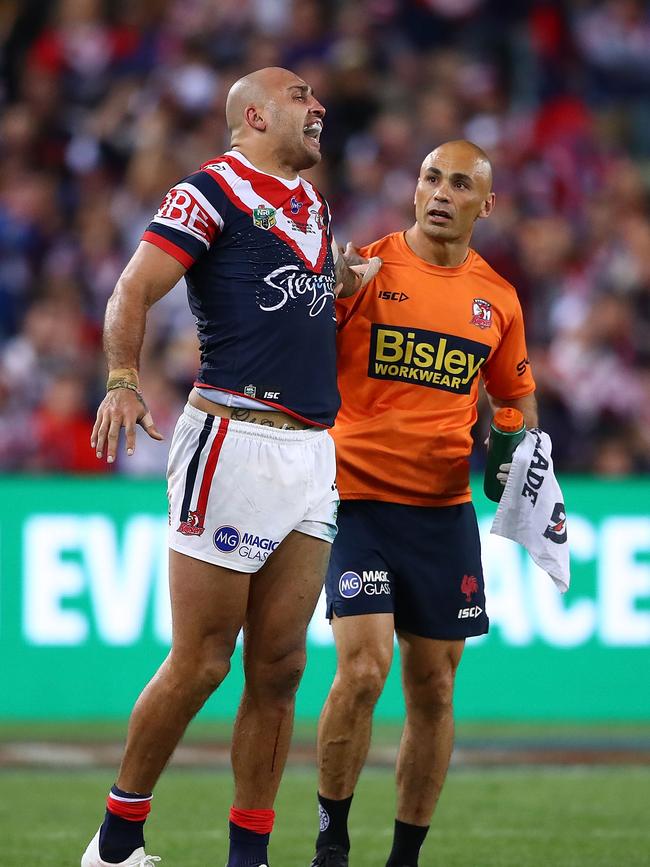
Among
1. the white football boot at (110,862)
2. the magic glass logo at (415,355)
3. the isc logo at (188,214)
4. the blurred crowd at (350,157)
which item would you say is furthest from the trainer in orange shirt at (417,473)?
the blurred crowd at (350,157)

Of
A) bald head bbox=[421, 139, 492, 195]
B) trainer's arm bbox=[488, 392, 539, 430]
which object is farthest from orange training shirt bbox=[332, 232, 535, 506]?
bald head bbox=[421, 139, 492, 195]

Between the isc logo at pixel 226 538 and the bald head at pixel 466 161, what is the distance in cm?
182

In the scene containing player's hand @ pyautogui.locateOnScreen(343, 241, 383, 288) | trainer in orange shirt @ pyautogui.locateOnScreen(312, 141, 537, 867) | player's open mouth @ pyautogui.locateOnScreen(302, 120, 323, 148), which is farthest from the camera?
player's hand @ pyautogui.locateOnScreen(343, 241, 383, 288)

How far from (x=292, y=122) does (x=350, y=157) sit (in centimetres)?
846

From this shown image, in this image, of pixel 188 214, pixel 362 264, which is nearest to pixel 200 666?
pixel 188 214

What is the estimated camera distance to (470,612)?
5789 millimetres

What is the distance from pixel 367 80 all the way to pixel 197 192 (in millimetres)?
9318

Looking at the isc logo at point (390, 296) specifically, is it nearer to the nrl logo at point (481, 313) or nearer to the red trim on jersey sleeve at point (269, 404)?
the nrl logo at point (481, 313)

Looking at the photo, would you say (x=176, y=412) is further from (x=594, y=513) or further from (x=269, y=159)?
(x=269, y=159)

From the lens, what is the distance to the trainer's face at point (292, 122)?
5.05m

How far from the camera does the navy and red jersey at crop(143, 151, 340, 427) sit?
4.88 metres

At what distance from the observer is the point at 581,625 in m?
9.62

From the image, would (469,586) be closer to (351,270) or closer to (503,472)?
(503,472)

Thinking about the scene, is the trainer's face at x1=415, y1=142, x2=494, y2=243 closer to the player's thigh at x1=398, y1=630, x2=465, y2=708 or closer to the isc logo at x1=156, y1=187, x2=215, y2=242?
the isc logo at x1=156, y1=187, x2=215, y2=242
